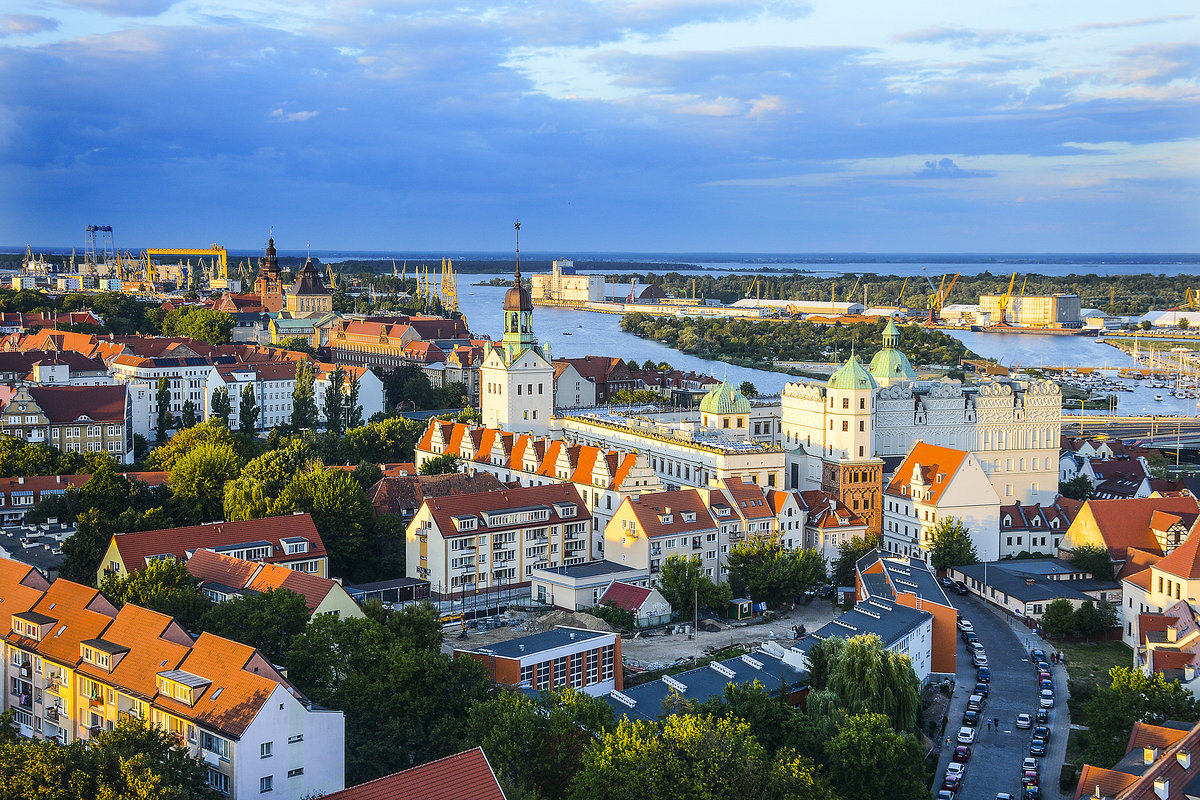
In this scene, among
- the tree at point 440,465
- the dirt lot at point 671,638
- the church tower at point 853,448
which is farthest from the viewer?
the tree at point 440,465

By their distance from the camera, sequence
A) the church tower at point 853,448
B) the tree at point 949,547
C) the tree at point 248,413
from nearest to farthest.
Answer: the tree at point 949,547 < the church tower at point 853,448 < the tree at point 248,413

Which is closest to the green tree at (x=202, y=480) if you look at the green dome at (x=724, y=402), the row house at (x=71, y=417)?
the row house at (x=71, y=417)

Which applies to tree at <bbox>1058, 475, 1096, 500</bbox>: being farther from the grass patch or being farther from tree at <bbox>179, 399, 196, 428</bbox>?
tree at <bbox>179, 399, 196, 428</bbox>

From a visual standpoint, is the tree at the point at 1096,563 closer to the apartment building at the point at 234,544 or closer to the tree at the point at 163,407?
the apartment building at the point at 234,544

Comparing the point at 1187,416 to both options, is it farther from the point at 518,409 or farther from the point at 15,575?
the point at 15,575

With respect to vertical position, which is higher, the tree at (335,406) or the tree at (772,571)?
the tree at (335,406)

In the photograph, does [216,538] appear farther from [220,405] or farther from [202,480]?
[220,405]

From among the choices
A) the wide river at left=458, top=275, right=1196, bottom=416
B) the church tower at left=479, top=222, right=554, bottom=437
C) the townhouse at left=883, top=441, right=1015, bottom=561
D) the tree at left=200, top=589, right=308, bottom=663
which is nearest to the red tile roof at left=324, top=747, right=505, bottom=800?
the tree at left=200, top=589, right=308, bottom=663
